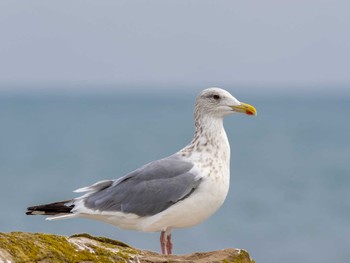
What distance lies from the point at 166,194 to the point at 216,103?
1284mm

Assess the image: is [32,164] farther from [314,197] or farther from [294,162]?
[314,197]

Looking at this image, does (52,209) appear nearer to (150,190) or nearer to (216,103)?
(150,190)

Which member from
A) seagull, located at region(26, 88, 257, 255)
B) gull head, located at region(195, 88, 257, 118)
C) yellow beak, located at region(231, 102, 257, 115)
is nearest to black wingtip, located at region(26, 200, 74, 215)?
seagull, located at region(26, 88, 257, 255)

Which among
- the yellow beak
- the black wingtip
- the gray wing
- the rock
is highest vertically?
the yellow beak

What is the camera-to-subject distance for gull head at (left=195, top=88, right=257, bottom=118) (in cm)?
1124

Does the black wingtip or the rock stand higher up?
the black wingtip

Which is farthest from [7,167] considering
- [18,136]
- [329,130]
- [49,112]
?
[49,112]

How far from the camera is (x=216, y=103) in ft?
37.1

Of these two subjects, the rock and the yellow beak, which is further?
the yellow beak

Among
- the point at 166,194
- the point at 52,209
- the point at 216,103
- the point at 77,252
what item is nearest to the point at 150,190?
the point at 166,194

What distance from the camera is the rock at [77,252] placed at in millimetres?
7402

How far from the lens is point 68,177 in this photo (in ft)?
213

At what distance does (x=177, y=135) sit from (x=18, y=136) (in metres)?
19.5

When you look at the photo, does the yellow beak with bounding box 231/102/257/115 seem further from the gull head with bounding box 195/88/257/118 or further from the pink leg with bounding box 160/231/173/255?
the pink leg with bounding box 160/231/173/255
